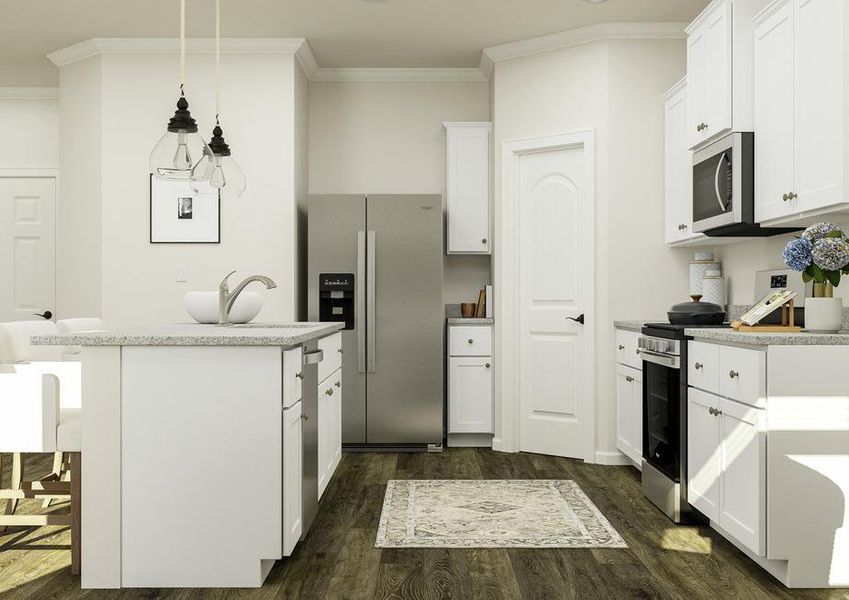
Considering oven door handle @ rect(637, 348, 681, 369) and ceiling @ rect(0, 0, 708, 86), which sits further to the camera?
ceiling @ rect(0, 0, 708, 86)

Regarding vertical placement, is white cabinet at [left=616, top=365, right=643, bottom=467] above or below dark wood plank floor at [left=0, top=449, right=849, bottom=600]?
above

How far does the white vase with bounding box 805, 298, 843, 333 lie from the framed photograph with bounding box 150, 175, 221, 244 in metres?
3.63

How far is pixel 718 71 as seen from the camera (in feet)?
11.5

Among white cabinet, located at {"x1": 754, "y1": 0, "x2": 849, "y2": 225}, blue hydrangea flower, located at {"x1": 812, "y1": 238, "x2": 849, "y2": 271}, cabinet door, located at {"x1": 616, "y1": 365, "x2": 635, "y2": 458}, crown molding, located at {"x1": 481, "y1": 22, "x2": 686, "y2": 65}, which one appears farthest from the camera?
crown molding, located at {"x1": 481, "y1": 22, "x2": 686, "y2": 65}

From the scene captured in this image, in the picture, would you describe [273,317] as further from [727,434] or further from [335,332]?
[727,434]

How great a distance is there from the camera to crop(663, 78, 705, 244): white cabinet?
4.24 metres

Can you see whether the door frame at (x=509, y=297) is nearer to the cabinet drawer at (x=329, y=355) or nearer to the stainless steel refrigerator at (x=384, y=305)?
the stainless steel refrigerator at (x=384, y=305)

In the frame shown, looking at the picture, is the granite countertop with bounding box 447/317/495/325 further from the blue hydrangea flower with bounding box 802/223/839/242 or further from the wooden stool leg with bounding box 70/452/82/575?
the wooden stool leg with bounding box 70/452/82/575

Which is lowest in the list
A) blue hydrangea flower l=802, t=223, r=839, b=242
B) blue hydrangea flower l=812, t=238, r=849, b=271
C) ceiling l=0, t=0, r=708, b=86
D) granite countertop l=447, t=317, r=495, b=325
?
granite countertop l=447, t=317, r=495, b=325

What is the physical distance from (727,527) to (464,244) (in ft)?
9.63

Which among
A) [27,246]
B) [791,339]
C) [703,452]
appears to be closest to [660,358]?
[703,452]

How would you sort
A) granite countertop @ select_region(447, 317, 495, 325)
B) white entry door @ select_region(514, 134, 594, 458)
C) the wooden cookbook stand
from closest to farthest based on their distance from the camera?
the wooden cookbook stand
white entry door @ select_region(514, 134, 594, 458)
granite countertop @ select_region(447, 317, 495, 325)

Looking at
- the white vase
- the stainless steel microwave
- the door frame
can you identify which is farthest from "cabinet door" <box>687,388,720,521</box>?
the door frame

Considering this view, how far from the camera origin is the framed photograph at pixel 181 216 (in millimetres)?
5078
